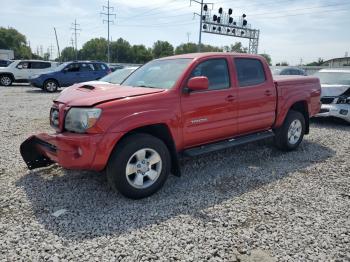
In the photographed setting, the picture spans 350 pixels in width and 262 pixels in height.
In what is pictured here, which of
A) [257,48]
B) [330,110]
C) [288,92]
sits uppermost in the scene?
[257,48]

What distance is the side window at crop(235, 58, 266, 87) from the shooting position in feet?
17.1

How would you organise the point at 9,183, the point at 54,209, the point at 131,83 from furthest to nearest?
the point at 131,83, the point at 9,183, the point at 54,209

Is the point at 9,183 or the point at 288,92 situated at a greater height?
the point at 288,92

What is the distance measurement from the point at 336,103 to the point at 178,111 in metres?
6.38

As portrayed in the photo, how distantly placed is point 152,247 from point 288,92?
4181mm

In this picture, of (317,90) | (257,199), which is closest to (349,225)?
(257,199)

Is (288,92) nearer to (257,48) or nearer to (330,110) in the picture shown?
(330,110)

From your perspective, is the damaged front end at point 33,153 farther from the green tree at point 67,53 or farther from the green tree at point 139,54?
the green tree at point 67,53

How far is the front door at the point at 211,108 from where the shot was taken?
4.42 meters

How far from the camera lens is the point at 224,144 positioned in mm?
4984

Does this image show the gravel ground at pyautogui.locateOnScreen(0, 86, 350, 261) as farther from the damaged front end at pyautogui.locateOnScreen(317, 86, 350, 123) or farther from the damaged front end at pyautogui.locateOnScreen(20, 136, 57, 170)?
the damaged front end at pyautogui.locateOnScreen(317, 86, 350, 123)

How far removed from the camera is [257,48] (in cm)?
4144

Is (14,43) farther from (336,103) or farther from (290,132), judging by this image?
(290,132)

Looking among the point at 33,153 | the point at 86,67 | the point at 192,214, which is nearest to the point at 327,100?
the point at 192,214
